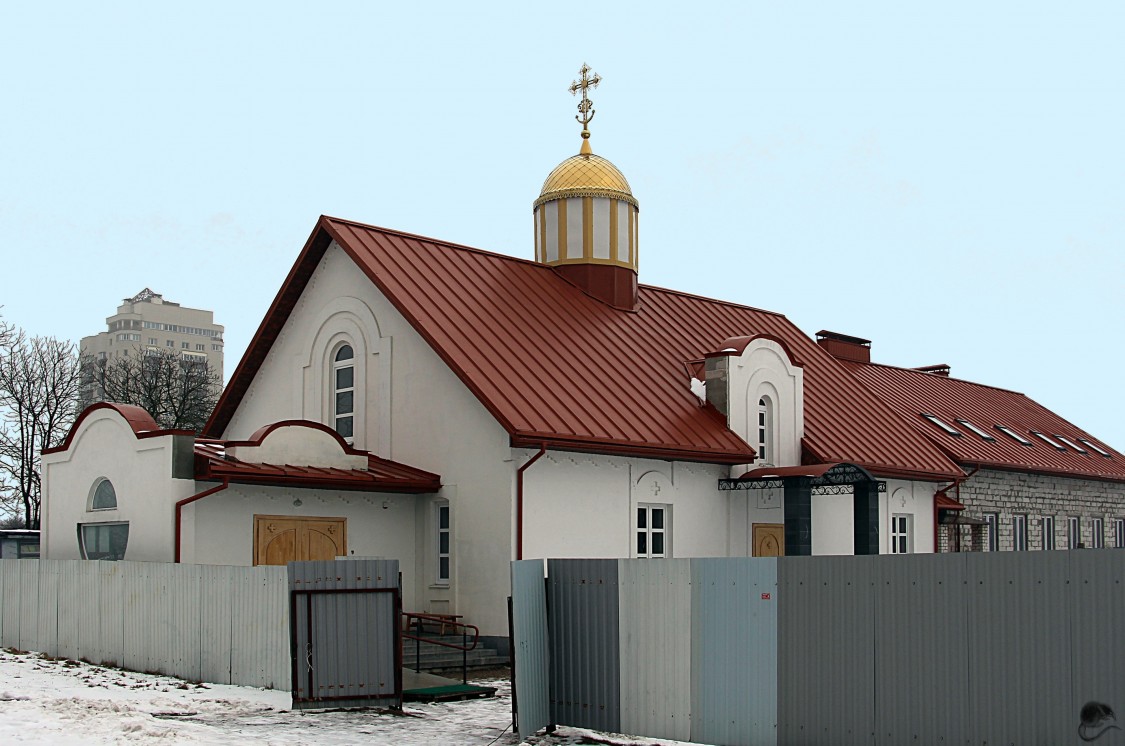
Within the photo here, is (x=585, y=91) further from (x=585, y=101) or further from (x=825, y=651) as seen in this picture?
(x=825, y=651)

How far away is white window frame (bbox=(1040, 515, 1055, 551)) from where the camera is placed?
34.0 metres

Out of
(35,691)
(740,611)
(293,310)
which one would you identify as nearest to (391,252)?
(293,310)

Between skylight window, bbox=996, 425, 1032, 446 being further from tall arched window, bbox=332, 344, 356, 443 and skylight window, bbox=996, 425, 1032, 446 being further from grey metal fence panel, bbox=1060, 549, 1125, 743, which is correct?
grey metal fence panel, bbox=1060, 549, 1125, 743

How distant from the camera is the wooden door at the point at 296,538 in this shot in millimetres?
18062

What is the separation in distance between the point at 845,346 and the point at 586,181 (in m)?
15.6

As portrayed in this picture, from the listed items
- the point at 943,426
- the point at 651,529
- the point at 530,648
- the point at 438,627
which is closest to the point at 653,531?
the point at 651,529

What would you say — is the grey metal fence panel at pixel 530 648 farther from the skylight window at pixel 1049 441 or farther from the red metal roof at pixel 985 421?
the skylight window at pixel 1049 441

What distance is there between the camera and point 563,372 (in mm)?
20609

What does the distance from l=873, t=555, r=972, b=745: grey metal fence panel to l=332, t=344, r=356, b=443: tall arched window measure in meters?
12.7

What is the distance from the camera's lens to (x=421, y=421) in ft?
64.9

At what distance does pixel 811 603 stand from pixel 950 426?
81.2 ft

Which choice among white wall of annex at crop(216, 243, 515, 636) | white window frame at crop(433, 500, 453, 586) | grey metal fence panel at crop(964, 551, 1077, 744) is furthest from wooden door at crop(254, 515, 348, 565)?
grey metal fence panel at crop(964, 551, 1077, 744)

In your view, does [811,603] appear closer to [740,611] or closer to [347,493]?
[740,611]

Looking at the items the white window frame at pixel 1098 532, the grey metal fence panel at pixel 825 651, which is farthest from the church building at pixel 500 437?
the white window frame at pixel 1098 532
